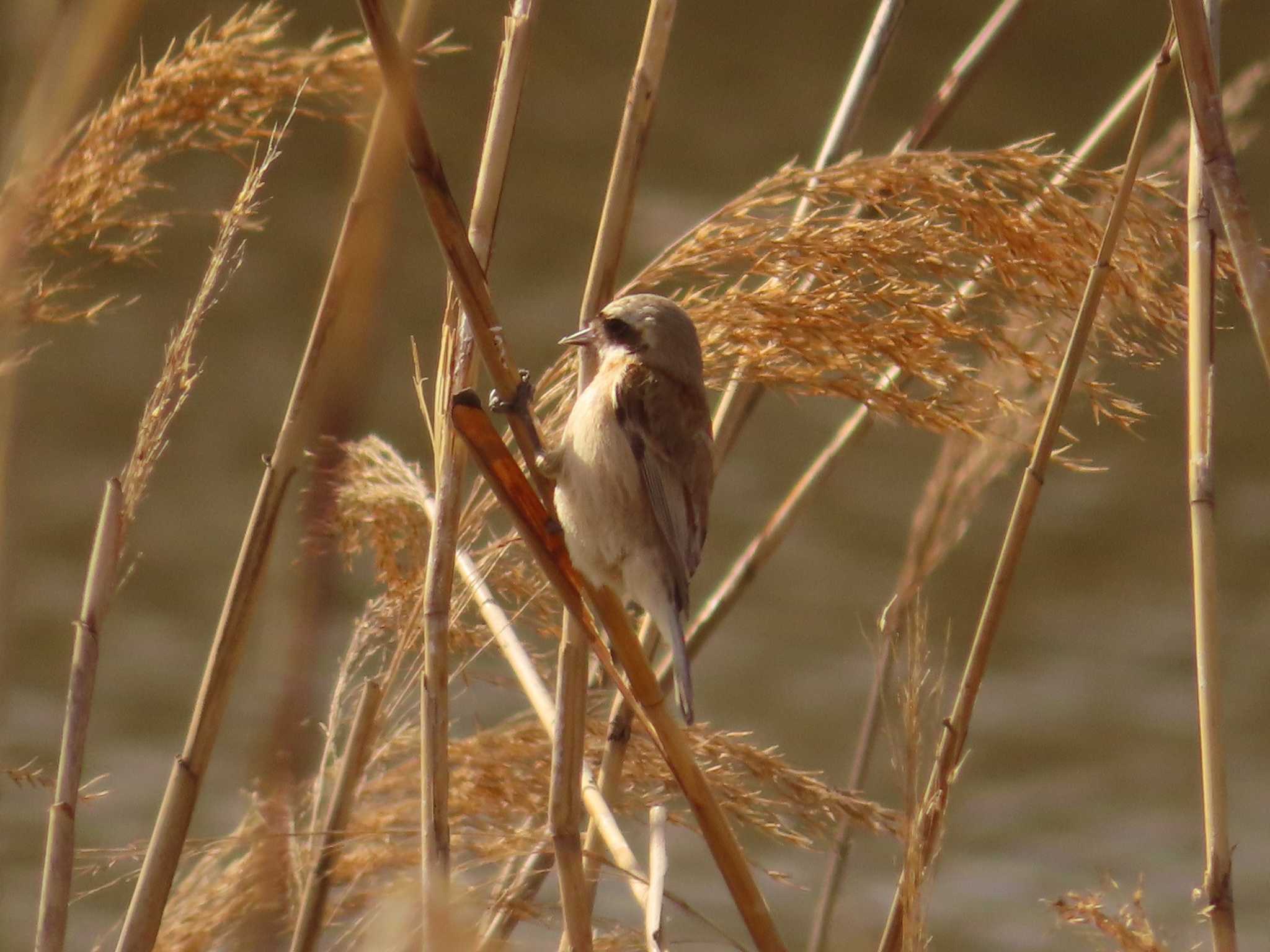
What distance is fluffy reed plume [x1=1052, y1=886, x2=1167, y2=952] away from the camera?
150 centimetres

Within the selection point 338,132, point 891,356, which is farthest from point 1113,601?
point 891,356

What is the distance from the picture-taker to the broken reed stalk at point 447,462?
57.9 inches

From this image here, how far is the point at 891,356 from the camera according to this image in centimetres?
188

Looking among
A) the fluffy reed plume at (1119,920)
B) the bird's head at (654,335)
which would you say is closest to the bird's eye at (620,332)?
the bird's head at (654,335)

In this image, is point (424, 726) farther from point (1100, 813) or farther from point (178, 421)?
point (1100, 813)

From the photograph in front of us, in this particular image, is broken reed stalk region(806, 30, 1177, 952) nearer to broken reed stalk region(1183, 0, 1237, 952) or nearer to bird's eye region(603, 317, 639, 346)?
broken reed stalk region(1183, 0, 1237, 952)

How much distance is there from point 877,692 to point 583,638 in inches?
47.4

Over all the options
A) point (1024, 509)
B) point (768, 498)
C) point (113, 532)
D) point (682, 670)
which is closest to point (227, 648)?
point (113, 532)

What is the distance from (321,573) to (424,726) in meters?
0.83

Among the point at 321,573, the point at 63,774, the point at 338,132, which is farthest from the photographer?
the point at 338,132

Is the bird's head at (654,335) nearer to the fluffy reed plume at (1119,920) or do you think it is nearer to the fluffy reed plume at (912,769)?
the fluffy reed plume at (912,769)

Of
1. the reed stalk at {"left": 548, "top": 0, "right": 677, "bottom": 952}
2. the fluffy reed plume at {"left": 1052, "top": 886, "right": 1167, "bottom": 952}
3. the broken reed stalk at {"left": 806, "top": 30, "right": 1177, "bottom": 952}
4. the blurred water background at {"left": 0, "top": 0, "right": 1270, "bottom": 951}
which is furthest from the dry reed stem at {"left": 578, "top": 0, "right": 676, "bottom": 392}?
the blurred water background at {"left": 0, "top": 0, "right": 1270, "bottom": 951}

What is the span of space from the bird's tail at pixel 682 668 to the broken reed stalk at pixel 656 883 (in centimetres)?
12

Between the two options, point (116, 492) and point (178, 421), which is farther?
point (178, 421)
